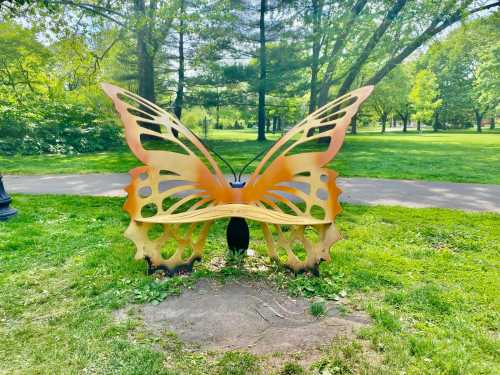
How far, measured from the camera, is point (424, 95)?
42.1 m

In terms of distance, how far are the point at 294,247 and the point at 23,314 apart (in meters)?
2.93

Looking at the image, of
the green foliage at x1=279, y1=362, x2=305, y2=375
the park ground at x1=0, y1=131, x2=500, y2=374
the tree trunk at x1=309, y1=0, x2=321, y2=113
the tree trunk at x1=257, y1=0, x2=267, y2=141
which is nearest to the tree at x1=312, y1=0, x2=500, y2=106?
the tree trunk at x1=309, y1=0, x2=321, y2=113

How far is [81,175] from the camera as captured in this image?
31.0ft

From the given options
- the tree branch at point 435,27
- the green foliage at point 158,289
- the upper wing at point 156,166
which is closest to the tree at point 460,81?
the tree branch at point 435,27

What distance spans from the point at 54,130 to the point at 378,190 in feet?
47.2

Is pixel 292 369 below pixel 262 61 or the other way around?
below

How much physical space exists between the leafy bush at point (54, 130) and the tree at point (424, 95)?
37486 mm

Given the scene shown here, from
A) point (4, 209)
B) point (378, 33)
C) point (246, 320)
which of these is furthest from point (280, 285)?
point (378, 33)

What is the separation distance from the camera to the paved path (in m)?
6.50

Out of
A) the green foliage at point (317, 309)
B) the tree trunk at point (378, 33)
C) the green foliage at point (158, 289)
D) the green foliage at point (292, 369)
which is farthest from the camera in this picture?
the tree trunk at point (378, 33)

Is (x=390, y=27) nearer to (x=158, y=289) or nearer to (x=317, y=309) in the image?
(x=317, y=309)

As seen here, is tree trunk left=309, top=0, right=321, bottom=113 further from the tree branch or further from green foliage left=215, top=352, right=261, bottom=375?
green foliage left=215, top=352, right=261, bottom=375

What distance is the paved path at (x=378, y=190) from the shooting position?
21.3 ft

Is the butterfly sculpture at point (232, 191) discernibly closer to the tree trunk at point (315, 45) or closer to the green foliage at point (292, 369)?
the green foliage at point (292, 369)
